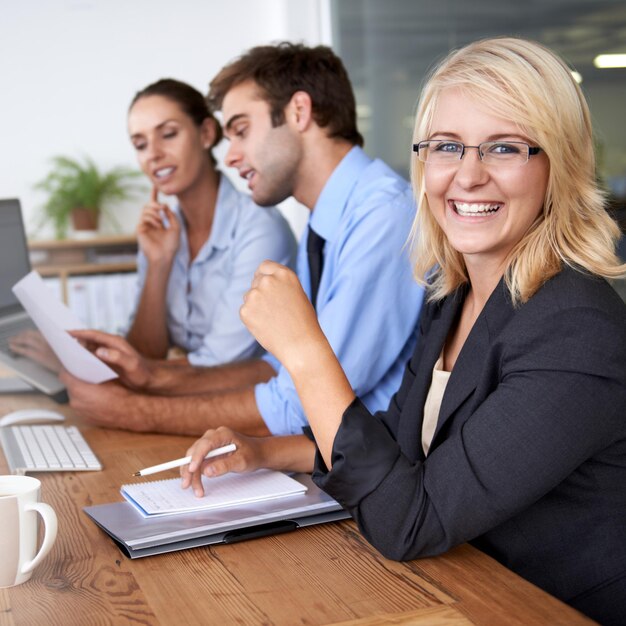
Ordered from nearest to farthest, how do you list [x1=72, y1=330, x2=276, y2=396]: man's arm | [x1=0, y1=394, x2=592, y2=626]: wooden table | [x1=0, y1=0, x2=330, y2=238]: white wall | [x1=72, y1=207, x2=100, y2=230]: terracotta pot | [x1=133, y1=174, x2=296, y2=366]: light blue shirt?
[x1=0, y1=394, x2=592, y2=626]: wooden table
[x1=72, y1=330, x2=276, y2=396]: man's arm
[x1=133, y1=174, x2=296, y2=366]: light blue shirt
[x1=0, y1=0, x2=330, y2=238]: white wall
[x1=72, y1=207, x2=100, y2=230]: terracotta pot

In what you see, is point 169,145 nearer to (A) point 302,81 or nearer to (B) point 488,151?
(A) point 302,81

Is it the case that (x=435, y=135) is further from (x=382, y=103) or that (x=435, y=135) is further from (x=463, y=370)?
(x=382, y=103)

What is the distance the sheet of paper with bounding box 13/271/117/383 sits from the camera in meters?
1.82

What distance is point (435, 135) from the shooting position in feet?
4.06

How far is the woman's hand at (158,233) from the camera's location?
2715 millimetres

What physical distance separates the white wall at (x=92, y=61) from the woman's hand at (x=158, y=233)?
6.11 ft

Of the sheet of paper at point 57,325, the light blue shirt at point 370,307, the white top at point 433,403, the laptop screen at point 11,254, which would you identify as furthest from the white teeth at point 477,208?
the laptop screen at point 11,254

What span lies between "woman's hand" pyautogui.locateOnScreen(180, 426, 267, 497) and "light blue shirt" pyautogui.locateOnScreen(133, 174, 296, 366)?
99 centimetres

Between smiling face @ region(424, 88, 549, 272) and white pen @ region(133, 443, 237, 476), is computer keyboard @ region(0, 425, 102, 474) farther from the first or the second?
smiling face @ region(424, 88, 549, 272)

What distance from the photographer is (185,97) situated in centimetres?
286

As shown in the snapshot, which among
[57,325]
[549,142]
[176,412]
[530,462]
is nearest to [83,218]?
[57,325]

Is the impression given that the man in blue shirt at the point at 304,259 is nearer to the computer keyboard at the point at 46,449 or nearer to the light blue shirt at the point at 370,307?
the light blue shirt at the point at 370,307

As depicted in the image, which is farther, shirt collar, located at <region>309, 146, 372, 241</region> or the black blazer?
shirt collar, located at <region>309, 146, 372, 241</region>

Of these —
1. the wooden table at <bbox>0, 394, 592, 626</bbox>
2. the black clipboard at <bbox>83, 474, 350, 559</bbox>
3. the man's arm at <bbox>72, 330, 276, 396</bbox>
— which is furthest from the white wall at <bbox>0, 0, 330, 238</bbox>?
the wooden table at <bbox>0, 394, 592, 626</bbox>
